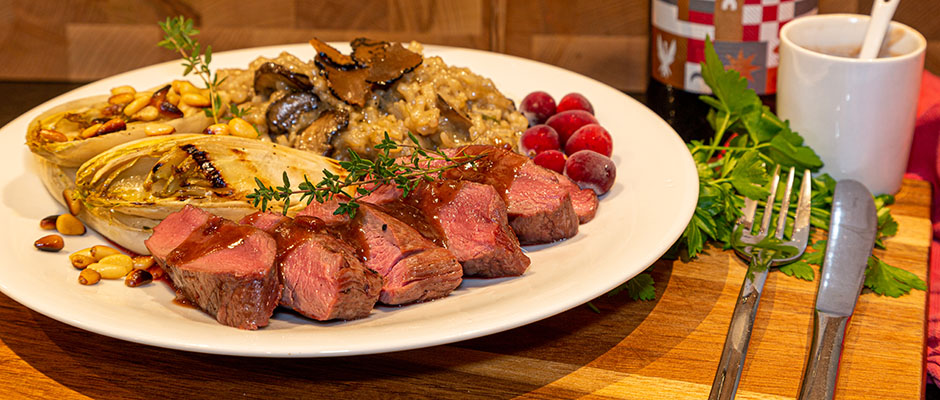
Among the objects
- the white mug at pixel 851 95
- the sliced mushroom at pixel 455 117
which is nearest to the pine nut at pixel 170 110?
the sliced mushroom at pixel 455 117

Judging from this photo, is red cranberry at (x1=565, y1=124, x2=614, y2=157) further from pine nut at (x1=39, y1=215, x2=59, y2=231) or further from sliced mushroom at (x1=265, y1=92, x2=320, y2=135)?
pine nut at (x1=39, y1=215, x2=59, y2=231)

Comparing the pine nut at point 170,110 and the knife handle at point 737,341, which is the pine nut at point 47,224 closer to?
the pine nut at point 170,110

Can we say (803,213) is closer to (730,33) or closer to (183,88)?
(730,33)

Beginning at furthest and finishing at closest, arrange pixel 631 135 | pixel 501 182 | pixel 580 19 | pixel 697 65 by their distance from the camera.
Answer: pixel 580 19, pixel 697 65, pixel 631 135, pixel 501 182

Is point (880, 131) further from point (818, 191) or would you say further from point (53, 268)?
point (53, 268)

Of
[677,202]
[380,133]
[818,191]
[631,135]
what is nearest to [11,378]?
[380,133]

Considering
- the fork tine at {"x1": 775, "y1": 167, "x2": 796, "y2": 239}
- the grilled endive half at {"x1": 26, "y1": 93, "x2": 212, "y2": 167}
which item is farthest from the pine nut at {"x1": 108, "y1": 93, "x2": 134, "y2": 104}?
the fork tine at {"x1": 775, "y1": 167, "x2": 796, "y2": 239}
